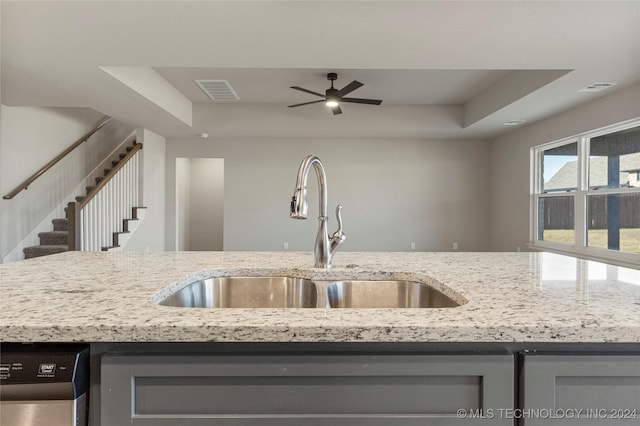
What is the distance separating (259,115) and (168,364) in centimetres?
548

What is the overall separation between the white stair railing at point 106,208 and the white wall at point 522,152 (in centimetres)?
600

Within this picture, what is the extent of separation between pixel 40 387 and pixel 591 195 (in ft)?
17.6

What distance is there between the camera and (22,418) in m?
0.65

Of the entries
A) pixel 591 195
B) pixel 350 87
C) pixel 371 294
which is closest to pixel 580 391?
pixel 371 294

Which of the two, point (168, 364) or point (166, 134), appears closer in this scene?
point (168, 364)

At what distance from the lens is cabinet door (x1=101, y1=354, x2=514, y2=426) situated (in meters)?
0.66

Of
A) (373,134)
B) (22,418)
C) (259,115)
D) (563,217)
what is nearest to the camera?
(22,418)

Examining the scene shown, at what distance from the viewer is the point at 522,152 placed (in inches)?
226

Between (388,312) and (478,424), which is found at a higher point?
(388,312)

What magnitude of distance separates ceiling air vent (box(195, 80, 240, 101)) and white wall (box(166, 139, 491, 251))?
1.42 metres

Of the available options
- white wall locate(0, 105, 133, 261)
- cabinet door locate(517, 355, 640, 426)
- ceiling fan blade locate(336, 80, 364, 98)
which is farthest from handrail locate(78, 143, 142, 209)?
cabinet door locate(517, 355, 640, 426)

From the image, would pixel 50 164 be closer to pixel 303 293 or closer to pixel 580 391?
pixel 303 293

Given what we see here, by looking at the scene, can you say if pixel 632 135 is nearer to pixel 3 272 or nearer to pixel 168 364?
pixel 168 364

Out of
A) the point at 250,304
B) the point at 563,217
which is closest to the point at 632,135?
the point at 563,217
